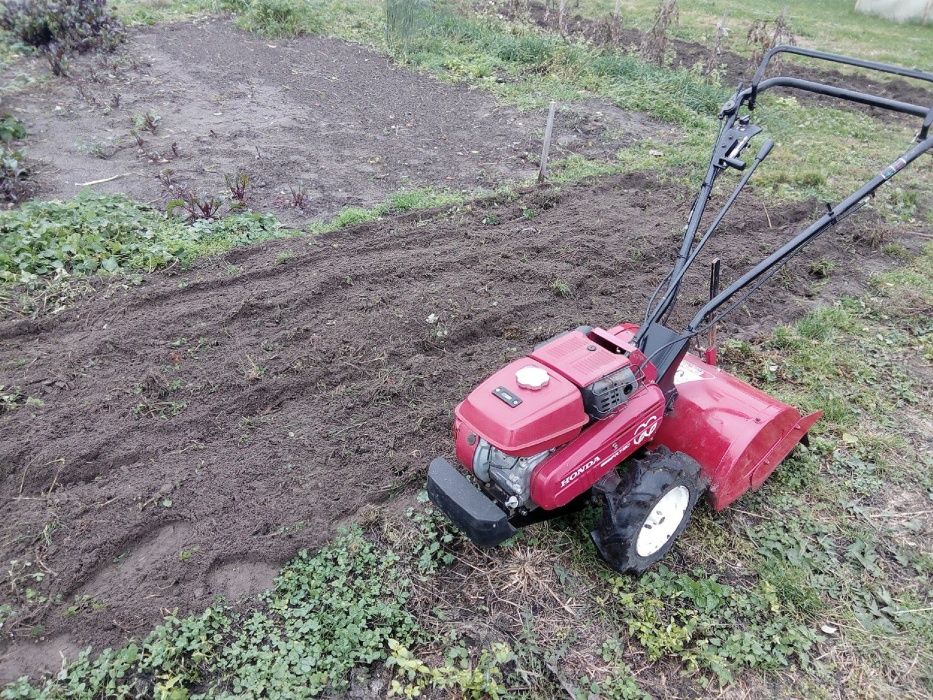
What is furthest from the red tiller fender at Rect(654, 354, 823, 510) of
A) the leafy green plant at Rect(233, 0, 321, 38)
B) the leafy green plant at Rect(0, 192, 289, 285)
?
the leafy green plant at Rect(233, 0, 321, 38)

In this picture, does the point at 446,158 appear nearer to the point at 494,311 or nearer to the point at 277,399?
the point at 494,311

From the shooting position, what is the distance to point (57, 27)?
1088 centimetres

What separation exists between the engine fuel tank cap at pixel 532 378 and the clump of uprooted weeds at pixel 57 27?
11347 millimetres

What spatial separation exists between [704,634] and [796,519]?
0.96m

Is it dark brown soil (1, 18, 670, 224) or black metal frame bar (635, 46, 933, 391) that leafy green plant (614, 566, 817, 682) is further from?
dark brown soil (1, 18, 670, 224)

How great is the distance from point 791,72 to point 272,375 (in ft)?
37.2

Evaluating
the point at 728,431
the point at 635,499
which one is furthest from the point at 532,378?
the point at 728,431

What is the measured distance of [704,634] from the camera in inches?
120

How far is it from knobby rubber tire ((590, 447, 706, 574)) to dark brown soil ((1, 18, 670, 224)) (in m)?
4.57

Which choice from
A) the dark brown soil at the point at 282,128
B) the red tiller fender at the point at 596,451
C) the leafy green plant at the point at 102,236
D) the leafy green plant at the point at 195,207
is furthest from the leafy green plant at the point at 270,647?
the dark brown soil at the point at 282,128

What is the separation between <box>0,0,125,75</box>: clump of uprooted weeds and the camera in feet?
35.7

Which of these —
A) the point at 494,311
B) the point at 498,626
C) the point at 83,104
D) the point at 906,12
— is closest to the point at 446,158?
the point at 494,311

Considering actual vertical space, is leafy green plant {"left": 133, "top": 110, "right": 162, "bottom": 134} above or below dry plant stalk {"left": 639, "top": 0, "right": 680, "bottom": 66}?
below

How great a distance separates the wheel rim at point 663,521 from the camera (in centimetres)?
314
